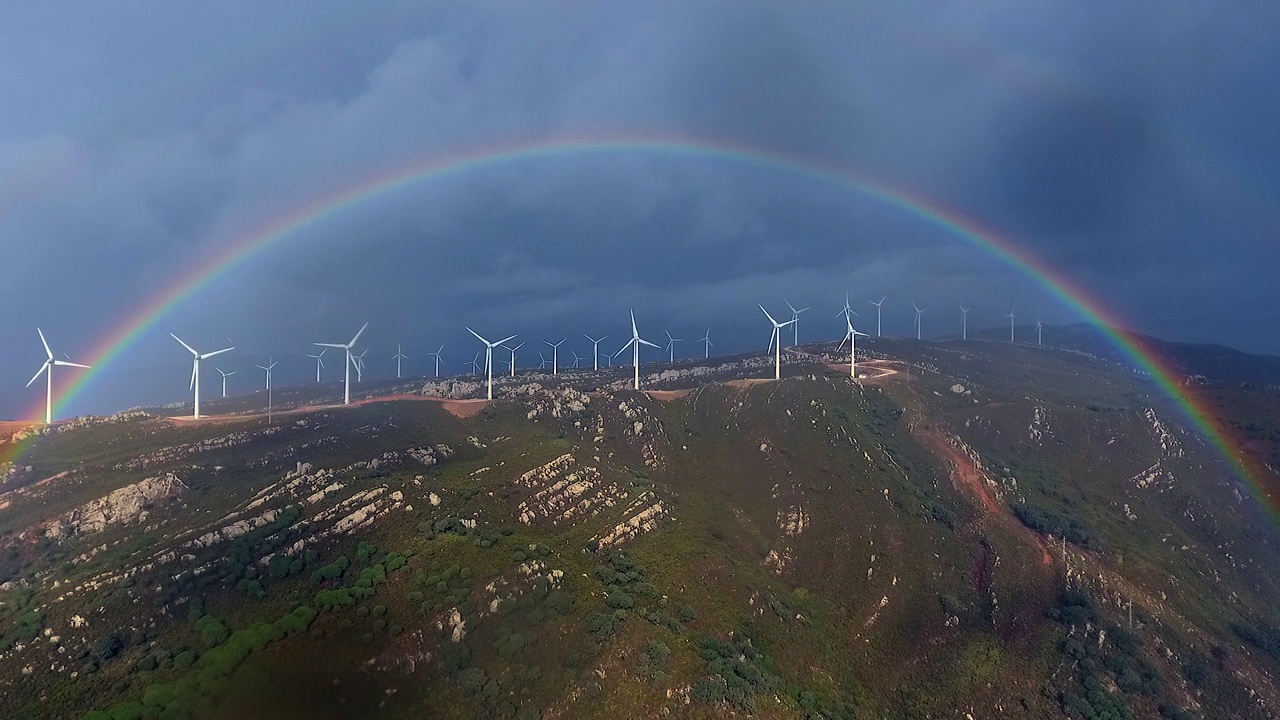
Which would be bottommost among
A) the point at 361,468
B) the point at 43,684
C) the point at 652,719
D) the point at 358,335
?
the point at 652,719

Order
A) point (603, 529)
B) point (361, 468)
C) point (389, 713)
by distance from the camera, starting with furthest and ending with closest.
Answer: point (361, 468) < point (603, 529) < point (389, 713)

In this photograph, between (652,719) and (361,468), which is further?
(361,468)

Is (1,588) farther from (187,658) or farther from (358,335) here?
(358,335)

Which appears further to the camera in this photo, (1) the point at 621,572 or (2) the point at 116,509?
(2) the point at 116,509

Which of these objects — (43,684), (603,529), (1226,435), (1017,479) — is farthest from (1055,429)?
(43,684)

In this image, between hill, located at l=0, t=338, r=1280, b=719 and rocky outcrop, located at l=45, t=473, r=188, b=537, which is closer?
hill, located at l=0, t=338, r=1280, b=719

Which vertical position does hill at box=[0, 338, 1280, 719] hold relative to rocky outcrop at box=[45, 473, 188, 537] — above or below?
below
